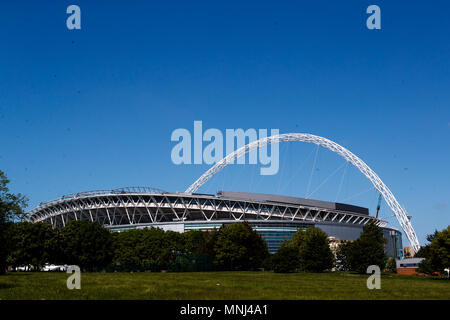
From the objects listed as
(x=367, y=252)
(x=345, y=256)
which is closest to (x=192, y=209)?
(x=345, y=256)

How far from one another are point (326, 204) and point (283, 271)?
76.4 meters

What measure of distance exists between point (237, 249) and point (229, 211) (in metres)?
50.9

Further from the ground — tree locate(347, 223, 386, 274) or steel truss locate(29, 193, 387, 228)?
steel truss locate(29, 193, 387, 228)

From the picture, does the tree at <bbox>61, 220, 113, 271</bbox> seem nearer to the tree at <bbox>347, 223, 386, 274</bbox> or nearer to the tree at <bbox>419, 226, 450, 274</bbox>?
the tree at <bbox>347, 223, 386, 274</bbox>

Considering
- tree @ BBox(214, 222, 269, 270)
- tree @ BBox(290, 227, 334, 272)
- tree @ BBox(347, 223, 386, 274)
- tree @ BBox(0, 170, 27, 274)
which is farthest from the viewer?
tree @ BBox(214, 222, 269, 270)

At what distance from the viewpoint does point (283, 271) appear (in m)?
60.0

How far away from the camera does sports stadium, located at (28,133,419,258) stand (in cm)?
12119

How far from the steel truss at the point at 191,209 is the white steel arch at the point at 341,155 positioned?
11072mm

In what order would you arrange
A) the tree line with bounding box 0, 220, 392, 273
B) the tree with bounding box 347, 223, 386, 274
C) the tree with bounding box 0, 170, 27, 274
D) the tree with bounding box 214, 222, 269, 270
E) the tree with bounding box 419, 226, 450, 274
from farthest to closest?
the tree with bounding box 214, 222, 269, 270, the tree line with bounding box 0, 220, 392, 273, the tree with bounding box 347, 223, 386, 274, the tree with bounding box 419, 226, 450, 274, the tree with bounding box 0, 170, 27, 274

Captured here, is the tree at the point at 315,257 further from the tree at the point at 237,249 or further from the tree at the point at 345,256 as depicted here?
the tree at the point at 237,249

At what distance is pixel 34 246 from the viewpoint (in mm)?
67188

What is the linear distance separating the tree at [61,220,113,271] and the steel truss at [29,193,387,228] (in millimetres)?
52010

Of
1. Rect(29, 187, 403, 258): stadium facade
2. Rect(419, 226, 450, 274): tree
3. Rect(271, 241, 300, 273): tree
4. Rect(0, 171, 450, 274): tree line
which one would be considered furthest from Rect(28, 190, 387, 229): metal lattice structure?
Rect(419, 226, 450, 274): tree
